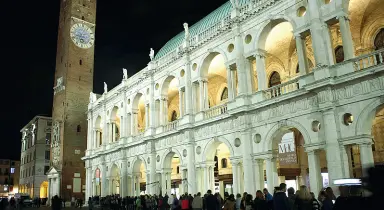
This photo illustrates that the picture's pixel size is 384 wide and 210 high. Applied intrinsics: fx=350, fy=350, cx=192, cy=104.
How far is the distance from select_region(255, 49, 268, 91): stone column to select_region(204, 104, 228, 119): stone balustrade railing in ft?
10.4

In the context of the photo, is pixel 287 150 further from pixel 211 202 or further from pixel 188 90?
pixel 188 90

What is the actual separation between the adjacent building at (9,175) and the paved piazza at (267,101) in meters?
75.3

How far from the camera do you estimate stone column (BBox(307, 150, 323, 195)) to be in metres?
16.9

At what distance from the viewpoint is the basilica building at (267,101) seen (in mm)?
16312

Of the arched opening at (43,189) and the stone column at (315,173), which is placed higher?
the stone column at (315,173)

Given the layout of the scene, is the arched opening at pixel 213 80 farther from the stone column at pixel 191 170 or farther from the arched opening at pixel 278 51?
the stone column at pixel 191 170

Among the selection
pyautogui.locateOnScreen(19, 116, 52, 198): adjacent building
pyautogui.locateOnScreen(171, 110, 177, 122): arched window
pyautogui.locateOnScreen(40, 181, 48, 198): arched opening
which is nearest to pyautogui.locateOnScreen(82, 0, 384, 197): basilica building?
pyautogui.locateOnScreen(171, 110, 177, 122): arched window

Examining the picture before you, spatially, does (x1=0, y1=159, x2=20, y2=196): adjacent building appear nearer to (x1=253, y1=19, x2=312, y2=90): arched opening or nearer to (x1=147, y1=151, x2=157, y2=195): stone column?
(x1=147, y1=151, x2=157, y2=195): stone column

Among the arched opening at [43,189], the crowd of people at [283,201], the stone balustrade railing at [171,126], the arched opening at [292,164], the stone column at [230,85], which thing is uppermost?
the stone column at [230,85]

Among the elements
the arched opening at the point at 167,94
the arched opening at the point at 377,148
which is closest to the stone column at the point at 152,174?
the arched opening at the point at 167,94

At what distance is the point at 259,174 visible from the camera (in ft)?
66.8

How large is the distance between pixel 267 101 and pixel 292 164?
16.8 ft

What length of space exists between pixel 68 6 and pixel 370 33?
44.5 metres

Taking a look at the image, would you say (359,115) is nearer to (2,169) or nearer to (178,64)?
(178,64)
